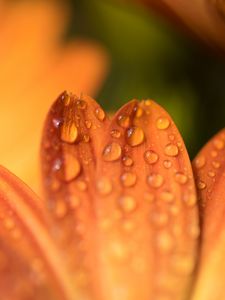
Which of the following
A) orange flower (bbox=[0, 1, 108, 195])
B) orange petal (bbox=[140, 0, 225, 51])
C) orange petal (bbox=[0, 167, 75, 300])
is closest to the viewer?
orange petal (bbox=[0, 167, 75, 300])

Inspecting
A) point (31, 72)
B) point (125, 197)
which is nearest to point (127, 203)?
point (125, 197)

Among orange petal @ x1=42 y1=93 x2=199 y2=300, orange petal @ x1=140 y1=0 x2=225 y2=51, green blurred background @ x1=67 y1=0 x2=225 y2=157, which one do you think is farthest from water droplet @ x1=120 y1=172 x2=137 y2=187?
green blurred background @ x1=67 y1=0 x2=225 y2=157

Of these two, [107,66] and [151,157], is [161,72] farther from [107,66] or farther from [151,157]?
[151,157]

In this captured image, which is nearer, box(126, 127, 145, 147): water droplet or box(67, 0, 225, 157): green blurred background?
box(126, 127, 145, 147): water droplet

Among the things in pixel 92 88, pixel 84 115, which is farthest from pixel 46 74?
pixel 84 115

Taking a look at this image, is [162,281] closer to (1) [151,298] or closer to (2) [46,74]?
(1) [151,298]

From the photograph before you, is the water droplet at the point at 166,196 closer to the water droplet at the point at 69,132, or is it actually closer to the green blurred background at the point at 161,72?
the water droplet at the point at 69,132

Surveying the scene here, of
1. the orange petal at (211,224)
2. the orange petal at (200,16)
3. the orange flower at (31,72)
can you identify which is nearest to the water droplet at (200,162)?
the orange petal at (211,224)

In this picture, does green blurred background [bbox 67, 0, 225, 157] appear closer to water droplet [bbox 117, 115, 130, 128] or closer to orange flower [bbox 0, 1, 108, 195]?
orange flower [bbox 0, 1, 108, 195]
